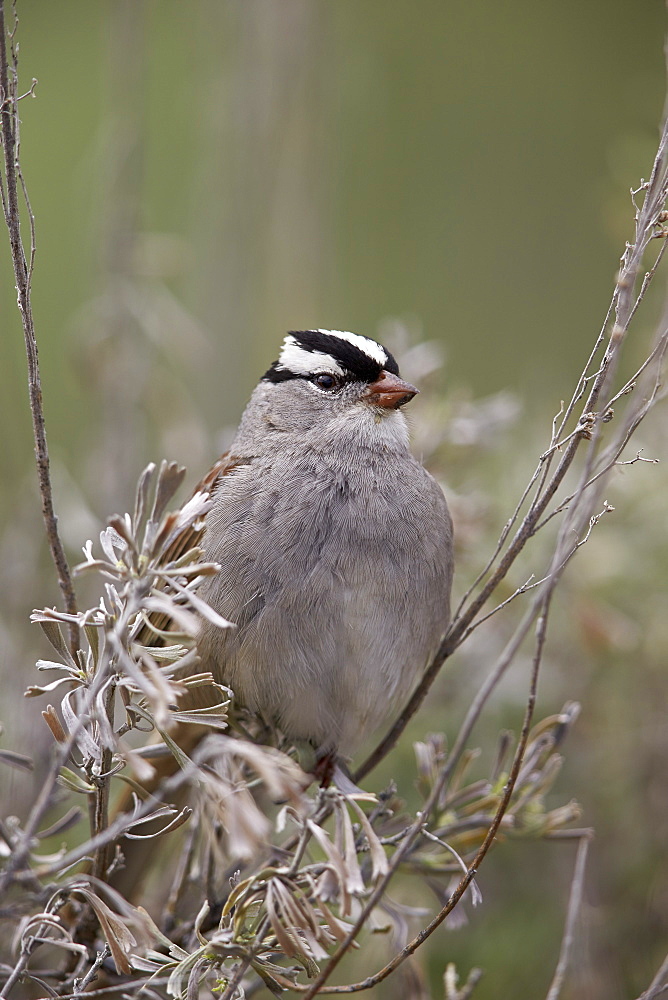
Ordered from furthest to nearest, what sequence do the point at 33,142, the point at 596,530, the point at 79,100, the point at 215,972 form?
the point at 79,100 < the point at 33,142 < the point at 596,530 < the point at 215,972

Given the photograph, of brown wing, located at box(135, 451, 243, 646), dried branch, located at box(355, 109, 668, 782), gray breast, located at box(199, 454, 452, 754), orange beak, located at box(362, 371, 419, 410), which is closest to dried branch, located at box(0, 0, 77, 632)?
brown wing, located at box(135, 451, 243, 646)

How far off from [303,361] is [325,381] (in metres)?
0.08

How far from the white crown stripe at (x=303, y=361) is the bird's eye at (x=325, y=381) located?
10mm

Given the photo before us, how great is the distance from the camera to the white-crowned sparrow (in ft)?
6.01

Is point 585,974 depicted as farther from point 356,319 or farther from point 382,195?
point 382,195

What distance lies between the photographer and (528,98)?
552cm

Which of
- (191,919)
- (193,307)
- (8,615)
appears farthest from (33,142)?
(191,919)

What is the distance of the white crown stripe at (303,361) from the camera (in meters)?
2.17

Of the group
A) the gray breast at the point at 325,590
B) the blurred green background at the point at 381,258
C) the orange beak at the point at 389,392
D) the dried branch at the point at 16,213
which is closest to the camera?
the dried branch at the point at 16,213

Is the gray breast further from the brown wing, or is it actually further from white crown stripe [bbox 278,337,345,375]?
white crown stripe [bbox 278,337,345,375]

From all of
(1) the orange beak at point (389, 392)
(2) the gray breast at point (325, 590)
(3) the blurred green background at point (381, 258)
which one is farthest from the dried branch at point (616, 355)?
(3) the blurred green background at point (381, 258)

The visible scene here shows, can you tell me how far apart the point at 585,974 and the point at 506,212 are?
13.5 ft

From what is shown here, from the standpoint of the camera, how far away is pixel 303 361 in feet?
7.27

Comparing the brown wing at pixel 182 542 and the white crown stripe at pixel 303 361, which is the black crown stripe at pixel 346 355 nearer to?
the white crown stripe at pixel 303 361
